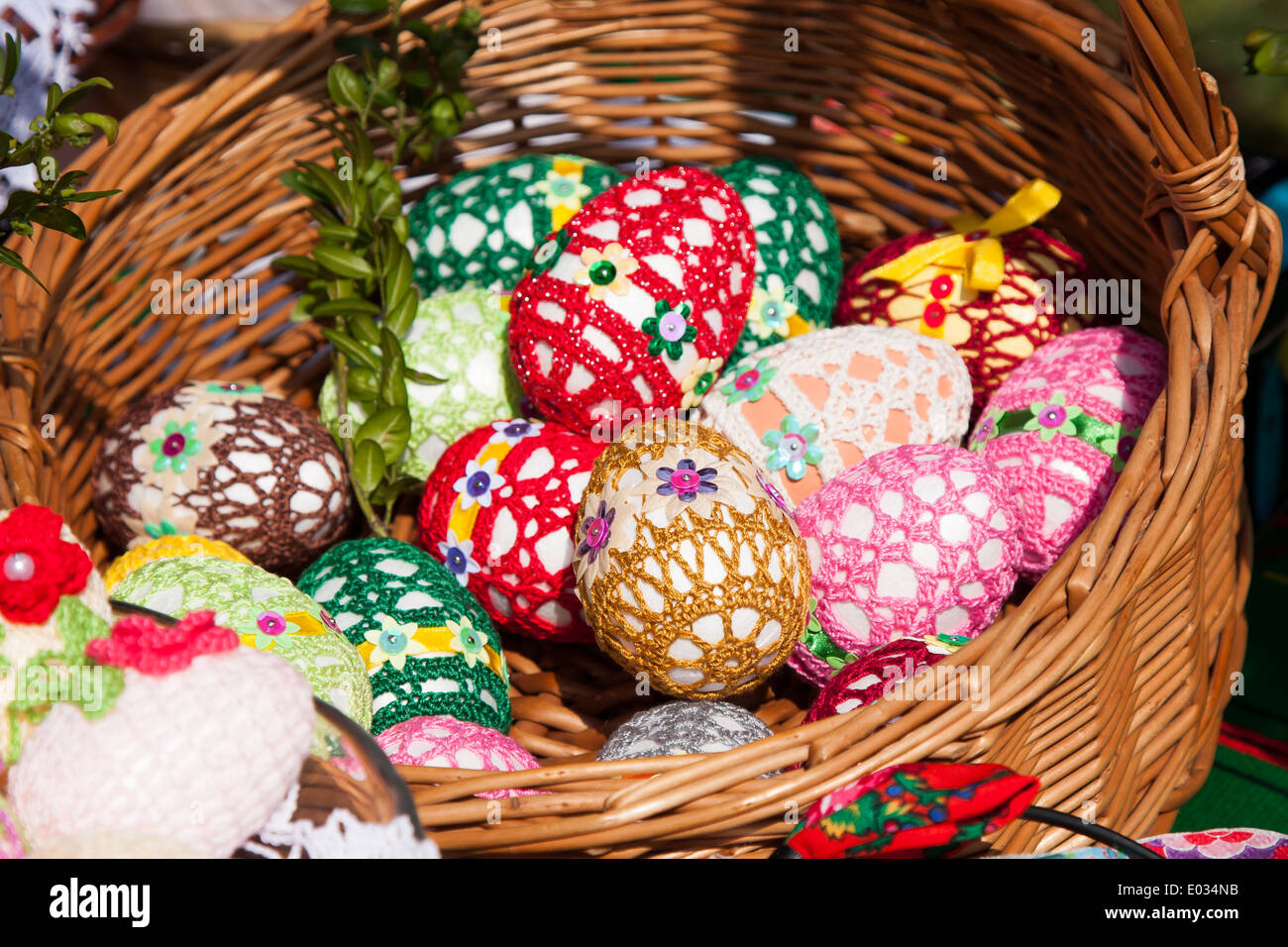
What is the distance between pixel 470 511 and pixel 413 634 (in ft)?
0.50

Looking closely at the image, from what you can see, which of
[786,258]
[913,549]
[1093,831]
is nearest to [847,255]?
[786,258]

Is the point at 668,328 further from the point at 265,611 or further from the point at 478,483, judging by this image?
the point at 265,611

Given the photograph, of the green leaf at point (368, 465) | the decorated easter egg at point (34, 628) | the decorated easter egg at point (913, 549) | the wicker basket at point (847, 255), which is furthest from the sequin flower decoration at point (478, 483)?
the decorated easter egg at point (34, 628)

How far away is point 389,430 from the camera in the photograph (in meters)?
1.15

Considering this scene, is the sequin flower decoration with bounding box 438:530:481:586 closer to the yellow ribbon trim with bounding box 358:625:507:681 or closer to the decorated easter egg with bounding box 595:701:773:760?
the yellow ribbon trim with bounding box 358:625:507:681

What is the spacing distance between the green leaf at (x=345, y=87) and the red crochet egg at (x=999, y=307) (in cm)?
63

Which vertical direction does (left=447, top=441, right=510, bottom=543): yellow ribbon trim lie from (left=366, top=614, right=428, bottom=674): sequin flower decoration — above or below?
above

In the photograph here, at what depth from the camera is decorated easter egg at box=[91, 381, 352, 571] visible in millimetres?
1070

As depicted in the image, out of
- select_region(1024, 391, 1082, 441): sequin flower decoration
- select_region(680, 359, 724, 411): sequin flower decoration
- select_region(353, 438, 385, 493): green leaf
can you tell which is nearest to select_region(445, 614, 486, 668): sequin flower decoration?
select_region(353, 438, 385, 493): green leaf

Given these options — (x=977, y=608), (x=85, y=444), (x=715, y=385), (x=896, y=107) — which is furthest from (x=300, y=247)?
(x=977, y=608)

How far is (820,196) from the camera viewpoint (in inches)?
50.4

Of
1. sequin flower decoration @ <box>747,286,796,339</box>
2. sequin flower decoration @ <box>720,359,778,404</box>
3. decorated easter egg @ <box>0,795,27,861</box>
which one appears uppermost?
sequin flower decoration @ <box>747,286,796,339</box>

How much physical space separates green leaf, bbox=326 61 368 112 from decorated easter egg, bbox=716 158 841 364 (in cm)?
44
